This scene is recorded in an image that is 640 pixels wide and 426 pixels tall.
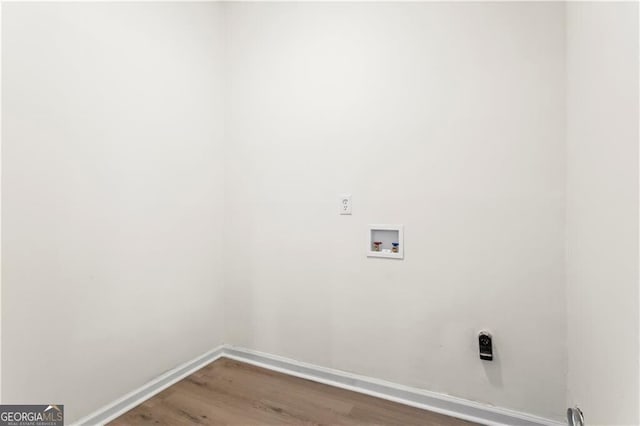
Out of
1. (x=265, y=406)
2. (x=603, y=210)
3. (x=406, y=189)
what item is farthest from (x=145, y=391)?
(x=603, y=210)

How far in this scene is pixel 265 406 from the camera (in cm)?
147

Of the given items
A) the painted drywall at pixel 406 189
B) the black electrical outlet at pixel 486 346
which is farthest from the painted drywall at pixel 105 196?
the black electrical outlet at pixel 486 346

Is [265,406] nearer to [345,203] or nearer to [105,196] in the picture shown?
[345,203]

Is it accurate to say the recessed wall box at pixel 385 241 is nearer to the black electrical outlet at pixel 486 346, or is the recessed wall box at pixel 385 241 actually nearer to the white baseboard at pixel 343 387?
the black electrical outlet at pixel 486 346

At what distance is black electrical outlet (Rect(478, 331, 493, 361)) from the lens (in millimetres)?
1376

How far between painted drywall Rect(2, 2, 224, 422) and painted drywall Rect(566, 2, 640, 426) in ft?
5.92

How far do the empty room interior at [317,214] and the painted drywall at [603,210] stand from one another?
1 centimetres

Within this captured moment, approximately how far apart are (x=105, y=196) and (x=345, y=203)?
1147 mm

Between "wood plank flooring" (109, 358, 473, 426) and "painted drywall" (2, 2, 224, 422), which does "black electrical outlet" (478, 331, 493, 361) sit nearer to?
"wood plank flooring" (109, 358, 473, 426)

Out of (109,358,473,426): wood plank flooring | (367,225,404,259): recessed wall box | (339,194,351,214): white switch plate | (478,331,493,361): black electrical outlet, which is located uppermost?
(339,194,351,214): white switch plate

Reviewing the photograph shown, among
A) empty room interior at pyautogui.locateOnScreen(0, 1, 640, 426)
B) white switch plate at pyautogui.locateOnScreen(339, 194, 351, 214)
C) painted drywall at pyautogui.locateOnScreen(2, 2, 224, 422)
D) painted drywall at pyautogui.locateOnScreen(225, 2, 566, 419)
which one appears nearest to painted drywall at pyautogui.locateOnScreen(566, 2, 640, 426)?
empty room interior at pyautogui.locateOnScreen(0, 1, 640, 426)

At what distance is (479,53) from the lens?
1.40 m

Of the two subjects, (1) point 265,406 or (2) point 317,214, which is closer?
(1) point 265,406

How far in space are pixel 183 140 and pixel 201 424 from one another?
143 centimetres
